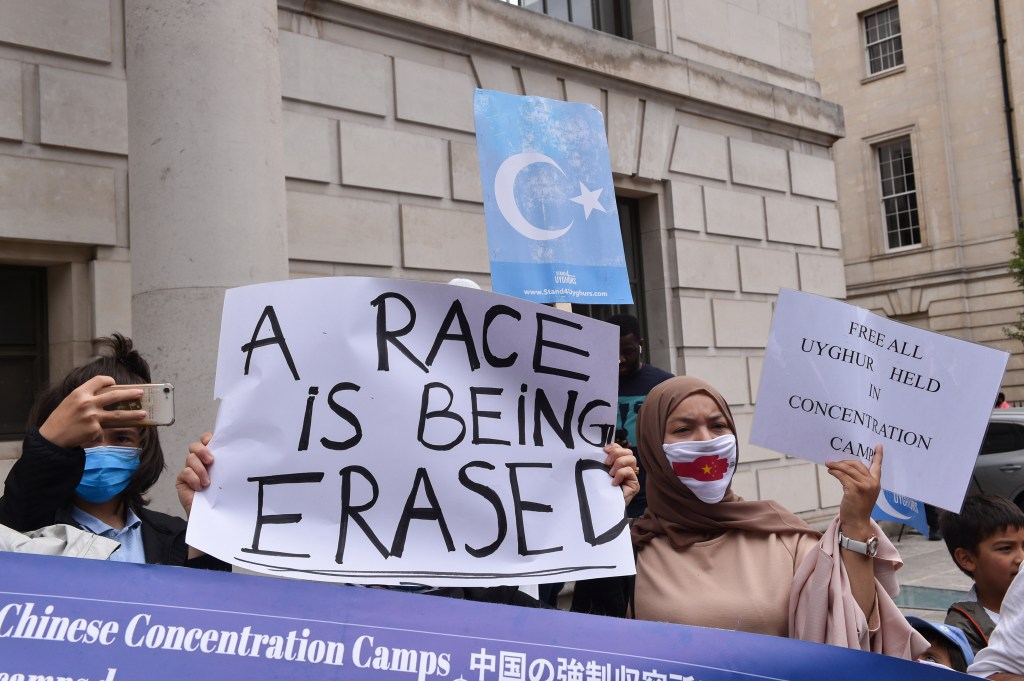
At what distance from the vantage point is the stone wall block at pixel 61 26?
5.48m

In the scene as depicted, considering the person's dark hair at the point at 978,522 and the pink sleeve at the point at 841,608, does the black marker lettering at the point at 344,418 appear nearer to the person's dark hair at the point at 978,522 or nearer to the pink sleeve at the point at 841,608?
the pink sleeve at the point at 841,608

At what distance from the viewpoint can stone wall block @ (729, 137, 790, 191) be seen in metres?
10.4

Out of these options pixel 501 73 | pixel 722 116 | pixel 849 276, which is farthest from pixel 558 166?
pixel 849 276

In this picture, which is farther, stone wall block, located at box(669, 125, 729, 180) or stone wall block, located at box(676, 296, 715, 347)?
stone wall block, located at box(669, 125, 729, 180)

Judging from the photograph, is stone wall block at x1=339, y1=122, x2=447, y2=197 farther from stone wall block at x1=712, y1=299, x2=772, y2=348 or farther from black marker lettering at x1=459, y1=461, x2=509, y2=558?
black marker lettering at x1=459, y1=461, x2=509, y2=558

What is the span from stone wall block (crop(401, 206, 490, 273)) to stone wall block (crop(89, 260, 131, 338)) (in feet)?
7.23

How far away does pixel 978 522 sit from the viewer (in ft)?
10.9

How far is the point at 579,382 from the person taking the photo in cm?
237

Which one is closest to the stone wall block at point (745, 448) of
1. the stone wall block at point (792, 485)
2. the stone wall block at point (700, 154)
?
the stone wall block at point (792, 485)

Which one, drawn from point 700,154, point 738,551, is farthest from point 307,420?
point 700,154

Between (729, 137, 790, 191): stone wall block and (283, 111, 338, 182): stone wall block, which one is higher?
(729, 137, 790, 191): stone wall block

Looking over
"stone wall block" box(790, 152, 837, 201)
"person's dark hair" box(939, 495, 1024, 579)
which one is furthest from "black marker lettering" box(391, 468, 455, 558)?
"stone wall block" box(790, 152, 837, 201)

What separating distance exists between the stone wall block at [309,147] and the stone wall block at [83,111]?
46.5 inches

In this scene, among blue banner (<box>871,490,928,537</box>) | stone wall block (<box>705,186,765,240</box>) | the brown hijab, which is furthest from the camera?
stone wall block (<box>705,186,765,240</box>)
